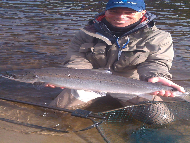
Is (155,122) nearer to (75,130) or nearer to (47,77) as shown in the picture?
(75,130)


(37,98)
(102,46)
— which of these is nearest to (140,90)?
(102,46)

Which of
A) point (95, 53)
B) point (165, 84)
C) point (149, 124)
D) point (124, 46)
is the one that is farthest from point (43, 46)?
point (165, 84)

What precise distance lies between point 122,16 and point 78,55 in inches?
48.3

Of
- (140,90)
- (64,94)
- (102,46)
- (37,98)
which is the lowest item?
(37,98)

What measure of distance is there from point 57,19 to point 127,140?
40.3 ft

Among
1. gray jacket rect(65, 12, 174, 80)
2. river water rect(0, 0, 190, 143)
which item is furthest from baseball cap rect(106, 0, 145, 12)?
river water rect(0, 0, 190, 143)

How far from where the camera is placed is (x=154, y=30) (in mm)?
4895

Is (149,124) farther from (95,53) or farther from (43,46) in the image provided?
(43,46)

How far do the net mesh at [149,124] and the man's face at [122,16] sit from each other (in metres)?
1.55

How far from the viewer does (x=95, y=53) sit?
4.94m

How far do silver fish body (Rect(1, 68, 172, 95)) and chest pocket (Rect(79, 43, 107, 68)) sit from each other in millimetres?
684

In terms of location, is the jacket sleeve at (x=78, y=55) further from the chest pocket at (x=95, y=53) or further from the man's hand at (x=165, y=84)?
the man's hand at (x=165, y=84)

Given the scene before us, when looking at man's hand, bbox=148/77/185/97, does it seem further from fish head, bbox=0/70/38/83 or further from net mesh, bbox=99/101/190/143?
fish head, bbox=0/70/38/83

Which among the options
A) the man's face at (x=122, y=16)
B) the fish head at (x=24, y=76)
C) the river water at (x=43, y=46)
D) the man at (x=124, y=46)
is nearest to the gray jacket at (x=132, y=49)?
the man at (x=124, y=46)
